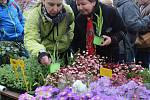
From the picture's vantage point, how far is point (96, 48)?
11.9 ft

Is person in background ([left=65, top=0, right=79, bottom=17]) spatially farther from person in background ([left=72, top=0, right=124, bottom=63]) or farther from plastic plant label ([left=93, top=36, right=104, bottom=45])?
plastic plant label ([left=93, top=36, right=104, bottom=45])

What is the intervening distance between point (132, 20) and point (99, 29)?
0.93 metres

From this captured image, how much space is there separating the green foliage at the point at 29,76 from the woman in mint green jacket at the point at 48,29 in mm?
142

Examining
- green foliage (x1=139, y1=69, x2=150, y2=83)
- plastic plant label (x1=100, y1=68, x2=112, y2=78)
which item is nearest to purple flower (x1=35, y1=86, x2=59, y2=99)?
plastic plant label (x1=100, y1=68, x2=112, y2=78)

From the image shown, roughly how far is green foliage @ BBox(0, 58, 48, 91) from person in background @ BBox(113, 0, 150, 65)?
4.49 ft

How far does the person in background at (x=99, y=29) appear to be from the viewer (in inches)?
137

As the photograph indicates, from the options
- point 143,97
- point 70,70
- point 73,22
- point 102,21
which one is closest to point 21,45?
point 73,22

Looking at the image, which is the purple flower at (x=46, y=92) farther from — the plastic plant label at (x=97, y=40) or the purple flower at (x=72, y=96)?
the plastic plant label at (x=97, y=40)

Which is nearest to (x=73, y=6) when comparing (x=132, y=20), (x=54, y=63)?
(x=132, y=20)

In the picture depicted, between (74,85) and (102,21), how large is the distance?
118 cm

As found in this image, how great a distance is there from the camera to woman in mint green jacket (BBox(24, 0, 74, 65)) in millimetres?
3236

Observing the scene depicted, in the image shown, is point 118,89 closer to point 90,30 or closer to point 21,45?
point 90,30

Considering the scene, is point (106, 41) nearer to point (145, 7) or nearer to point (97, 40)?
point (97, 40)

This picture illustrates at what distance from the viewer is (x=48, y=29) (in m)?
3.46
